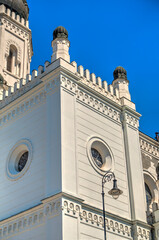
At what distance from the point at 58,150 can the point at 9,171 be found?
4166 mm

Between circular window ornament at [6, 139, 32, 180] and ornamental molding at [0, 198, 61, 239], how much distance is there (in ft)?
7.82

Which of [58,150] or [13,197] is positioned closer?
[58,150]

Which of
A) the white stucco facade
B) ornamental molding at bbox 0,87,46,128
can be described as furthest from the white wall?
ornamental molding at bbox 0,87,46,128

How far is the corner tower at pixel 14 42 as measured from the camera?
105ft

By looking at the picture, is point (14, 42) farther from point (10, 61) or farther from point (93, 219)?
point (93, 219)

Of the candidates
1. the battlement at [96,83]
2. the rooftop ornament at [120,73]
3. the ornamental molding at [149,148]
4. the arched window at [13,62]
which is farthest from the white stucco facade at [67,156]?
the arched window at [13,62]

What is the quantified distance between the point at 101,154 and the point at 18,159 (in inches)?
182

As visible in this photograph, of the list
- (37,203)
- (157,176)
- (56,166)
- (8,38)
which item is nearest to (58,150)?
(56,166)

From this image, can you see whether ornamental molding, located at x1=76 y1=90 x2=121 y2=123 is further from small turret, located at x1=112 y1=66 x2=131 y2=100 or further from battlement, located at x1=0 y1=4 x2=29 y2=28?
battlement, located at x1=0 y1=4 x2=29 y2=28

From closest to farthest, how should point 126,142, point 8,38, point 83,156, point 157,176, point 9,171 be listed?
1. point 83,156
2. point 9,171
3. point 126,142
4. point 157,176
5. point 8,38

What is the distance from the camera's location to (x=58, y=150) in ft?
60.4

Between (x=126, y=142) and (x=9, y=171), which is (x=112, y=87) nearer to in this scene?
(x=126, y=142)

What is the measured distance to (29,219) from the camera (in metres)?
18.4

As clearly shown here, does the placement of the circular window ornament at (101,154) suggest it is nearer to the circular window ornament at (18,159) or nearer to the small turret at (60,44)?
the circular window ornament at (18,159)
